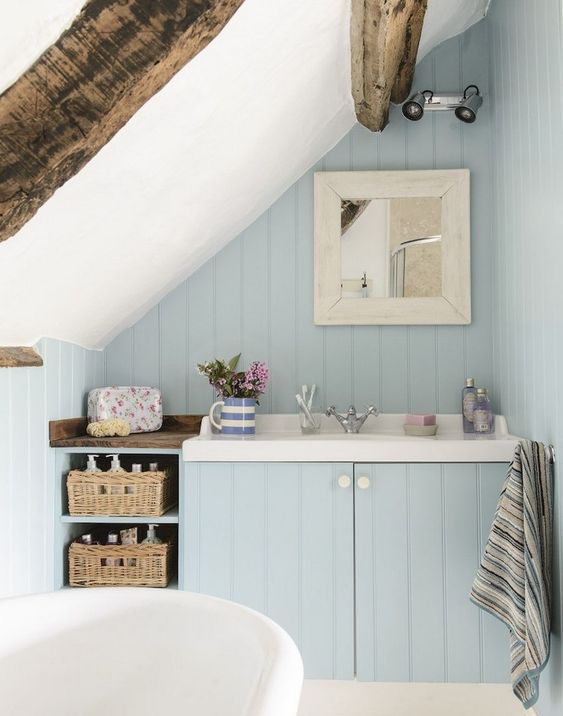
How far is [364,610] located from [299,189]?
5.29 feet

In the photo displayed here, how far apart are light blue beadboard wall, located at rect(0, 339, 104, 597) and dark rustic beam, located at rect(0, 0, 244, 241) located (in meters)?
0.88

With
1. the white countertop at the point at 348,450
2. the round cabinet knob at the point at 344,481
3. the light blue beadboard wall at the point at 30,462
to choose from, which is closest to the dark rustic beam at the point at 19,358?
the light blue beadboard wall at the point at 30,462

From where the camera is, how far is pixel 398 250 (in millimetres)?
2898

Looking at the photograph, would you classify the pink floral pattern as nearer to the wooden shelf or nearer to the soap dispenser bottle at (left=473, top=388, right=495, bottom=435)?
the wooden shelf

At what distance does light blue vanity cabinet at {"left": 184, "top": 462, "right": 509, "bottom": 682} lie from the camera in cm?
235

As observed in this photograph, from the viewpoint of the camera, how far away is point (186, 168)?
2.10 meters

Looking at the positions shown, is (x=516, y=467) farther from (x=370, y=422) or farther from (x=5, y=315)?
(x=5, y=315)

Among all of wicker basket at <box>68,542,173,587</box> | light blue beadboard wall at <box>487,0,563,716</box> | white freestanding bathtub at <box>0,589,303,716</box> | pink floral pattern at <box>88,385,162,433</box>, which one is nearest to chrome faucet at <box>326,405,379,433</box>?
light blue beadboard wall at <box>487,0,563,716</box>

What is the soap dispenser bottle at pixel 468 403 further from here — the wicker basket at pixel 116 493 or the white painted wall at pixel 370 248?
the wicker basket at pixel 116 493

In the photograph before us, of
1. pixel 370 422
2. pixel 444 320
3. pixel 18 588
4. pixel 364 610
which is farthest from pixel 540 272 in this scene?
pixel 18 588

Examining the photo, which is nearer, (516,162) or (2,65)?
(2,65)

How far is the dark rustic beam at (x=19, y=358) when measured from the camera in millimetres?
2109

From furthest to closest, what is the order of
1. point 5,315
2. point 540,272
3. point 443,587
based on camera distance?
point 443,587
point 540,272
point 5,315

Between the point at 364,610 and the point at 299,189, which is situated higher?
the point at 299,189
